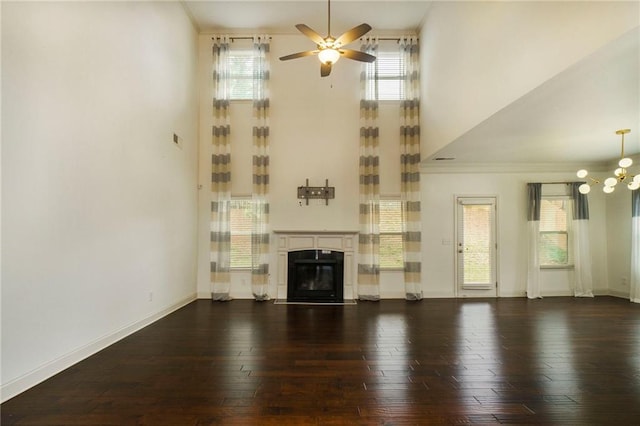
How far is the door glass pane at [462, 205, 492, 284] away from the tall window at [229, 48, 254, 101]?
5.20 m

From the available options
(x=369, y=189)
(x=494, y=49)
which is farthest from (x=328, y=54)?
(x=369, y=189)

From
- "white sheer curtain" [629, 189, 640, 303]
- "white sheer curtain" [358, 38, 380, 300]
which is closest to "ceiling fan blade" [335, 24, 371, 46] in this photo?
"white sheer curtain" [358, 38, 380, 300]

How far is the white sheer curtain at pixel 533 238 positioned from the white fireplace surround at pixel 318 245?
3.55 metres

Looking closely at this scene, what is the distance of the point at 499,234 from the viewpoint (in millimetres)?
6344

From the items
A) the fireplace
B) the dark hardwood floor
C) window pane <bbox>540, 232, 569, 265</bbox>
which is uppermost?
window pane <bbox>540, 232, 569, 265</bbox>

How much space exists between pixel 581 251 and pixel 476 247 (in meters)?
2.12

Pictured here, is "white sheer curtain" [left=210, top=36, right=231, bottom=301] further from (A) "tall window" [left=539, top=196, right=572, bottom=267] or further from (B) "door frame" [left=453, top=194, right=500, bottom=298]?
(A) "tall window" [left=539, top=196, right=572, bottom=267]

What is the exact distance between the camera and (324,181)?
6363 mm

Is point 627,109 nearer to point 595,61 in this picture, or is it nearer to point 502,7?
point 595,61

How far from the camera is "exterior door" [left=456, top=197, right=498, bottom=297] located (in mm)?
6293

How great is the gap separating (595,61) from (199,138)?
6132 mm

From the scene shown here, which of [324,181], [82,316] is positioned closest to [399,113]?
[324,181]

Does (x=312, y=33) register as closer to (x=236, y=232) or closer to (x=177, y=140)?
(x=177, y=140)

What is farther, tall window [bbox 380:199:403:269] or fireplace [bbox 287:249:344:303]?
tall window [bbox 380:199:403:269]
